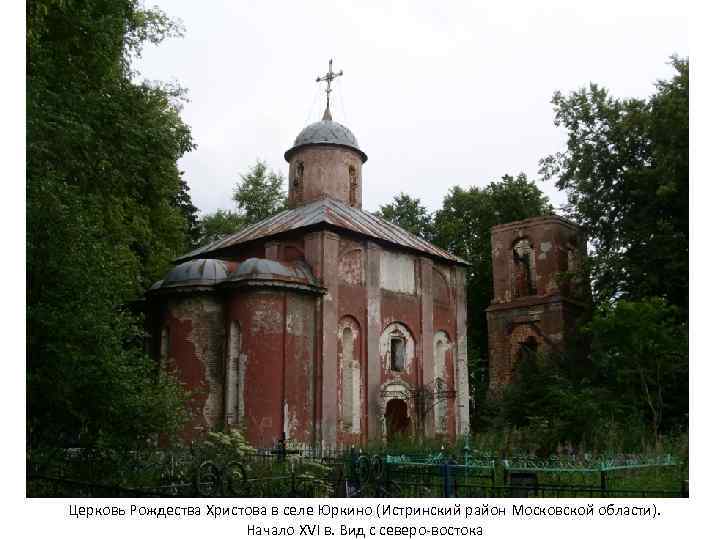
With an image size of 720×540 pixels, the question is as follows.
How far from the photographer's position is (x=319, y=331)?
20688mm

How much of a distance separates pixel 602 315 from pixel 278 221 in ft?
33.0

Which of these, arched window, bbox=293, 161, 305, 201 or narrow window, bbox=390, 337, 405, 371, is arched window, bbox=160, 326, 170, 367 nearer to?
narrow window, bbox=390, 337, 405, 371

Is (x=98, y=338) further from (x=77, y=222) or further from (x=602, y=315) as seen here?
(x=602, y=315)

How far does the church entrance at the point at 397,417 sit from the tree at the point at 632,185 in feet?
24.8

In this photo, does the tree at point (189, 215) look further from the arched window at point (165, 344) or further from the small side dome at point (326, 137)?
the arched window at point (165, 344)

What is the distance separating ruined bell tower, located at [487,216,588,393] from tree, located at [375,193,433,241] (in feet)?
27.7

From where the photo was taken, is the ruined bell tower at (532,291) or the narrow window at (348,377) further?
the ruined bell tower at (532,291)

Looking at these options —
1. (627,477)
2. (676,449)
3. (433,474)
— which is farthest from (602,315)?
(433,474)

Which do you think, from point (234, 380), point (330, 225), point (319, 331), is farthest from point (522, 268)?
point (234, 380)

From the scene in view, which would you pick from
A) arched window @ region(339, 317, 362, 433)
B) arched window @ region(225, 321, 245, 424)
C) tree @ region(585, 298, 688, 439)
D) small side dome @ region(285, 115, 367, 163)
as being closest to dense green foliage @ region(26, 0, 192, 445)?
arched window @ region(225, 321, 245, 424)

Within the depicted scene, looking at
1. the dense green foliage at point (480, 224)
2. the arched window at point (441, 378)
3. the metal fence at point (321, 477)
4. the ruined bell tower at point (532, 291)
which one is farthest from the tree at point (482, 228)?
the metal fence at point (321, 477)

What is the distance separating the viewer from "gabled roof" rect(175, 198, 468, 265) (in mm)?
22094

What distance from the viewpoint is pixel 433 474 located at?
14422 millimetres

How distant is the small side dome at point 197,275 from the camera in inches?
806
